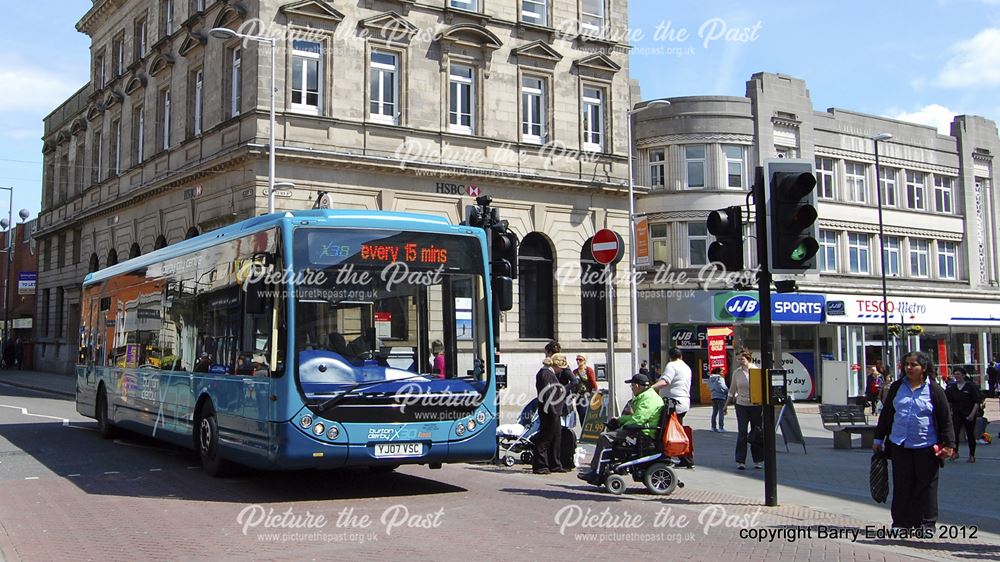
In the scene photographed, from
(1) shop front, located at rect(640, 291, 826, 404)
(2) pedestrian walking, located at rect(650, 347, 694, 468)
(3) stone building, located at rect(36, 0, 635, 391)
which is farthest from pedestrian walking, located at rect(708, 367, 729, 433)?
(1) shop front, located at rect(640, 291, 826, 404)

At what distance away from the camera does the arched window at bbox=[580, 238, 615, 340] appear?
33250 mm

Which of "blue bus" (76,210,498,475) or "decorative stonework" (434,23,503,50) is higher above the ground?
"decorative stonework" (434,23,503,50)

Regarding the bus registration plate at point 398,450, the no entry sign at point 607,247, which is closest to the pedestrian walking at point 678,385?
the no entry sign at point 607,247

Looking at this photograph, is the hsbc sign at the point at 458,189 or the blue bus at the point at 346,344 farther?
the hsbc sign at the point at 458,189

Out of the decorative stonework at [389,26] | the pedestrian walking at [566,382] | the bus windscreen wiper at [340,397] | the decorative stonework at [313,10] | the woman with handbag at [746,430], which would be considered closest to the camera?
the bus windscreen wiper at [340,397]

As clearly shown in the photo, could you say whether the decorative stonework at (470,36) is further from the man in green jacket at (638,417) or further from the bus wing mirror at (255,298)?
the bus wing mirror at (255,298)

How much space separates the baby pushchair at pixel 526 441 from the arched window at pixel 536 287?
663 inches

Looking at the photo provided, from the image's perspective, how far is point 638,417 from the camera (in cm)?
1155

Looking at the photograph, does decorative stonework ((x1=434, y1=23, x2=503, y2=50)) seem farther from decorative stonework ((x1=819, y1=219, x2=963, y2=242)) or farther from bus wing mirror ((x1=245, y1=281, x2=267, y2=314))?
bus wing mirror ((x1=245, y1=281, x2=267, y2=314))

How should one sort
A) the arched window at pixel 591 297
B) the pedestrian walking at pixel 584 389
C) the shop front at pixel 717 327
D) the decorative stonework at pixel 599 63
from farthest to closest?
the shop front at pixel 717 327
the decorative stonework at pixel 599 63
the arched window at pixel 591 297
the pedestrian walking at pixel 584 389

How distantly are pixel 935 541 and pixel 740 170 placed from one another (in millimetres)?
30974

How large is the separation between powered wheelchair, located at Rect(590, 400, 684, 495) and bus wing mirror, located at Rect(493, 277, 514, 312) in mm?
2252

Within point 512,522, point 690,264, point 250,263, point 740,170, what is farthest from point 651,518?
point 740,170

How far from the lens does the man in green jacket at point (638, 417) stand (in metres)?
11.5
